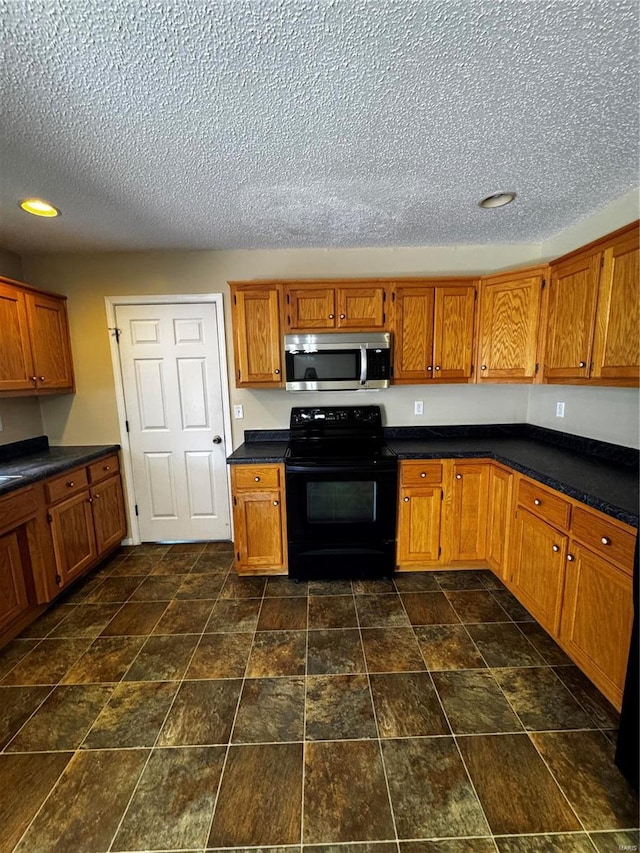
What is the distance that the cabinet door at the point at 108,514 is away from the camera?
8.87 ft

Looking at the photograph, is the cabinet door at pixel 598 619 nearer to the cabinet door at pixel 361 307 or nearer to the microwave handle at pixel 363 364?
the microwave handle at pixel 363 364

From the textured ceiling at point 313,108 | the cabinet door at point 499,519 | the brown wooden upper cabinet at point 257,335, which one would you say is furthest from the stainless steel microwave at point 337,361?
the cabinet door at point 499,519

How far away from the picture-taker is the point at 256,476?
8.13 ft

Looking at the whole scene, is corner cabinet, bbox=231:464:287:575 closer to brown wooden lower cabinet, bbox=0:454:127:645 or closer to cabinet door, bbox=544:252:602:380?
brown wooden lower cabinet, bbox=0:454:127:645

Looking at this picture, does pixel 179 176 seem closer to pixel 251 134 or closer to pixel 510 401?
pixel 251 134

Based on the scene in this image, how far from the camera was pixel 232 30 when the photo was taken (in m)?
0.99

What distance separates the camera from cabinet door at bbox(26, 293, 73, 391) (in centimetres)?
252

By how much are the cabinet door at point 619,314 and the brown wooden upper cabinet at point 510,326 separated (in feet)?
1.70

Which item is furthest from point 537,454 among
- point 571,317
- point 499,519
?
point 571,317

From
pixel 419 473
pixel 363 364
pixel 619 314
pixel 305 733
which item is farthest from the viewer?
pixel 363 364

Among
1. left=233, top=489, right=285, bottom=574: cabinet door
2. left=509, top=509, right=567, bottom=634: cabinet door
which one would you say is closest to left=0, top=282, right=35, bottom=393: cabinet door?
left=233, top=489, right=285, bottom=574: cabinet door

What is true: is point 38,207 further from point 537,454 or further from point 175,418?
point 537,454

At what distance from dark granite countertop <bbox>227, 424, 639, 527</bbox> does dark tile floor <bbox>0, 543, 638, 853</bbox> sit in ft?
3.05

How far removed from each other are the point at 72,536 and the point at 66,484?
376 millimetres
